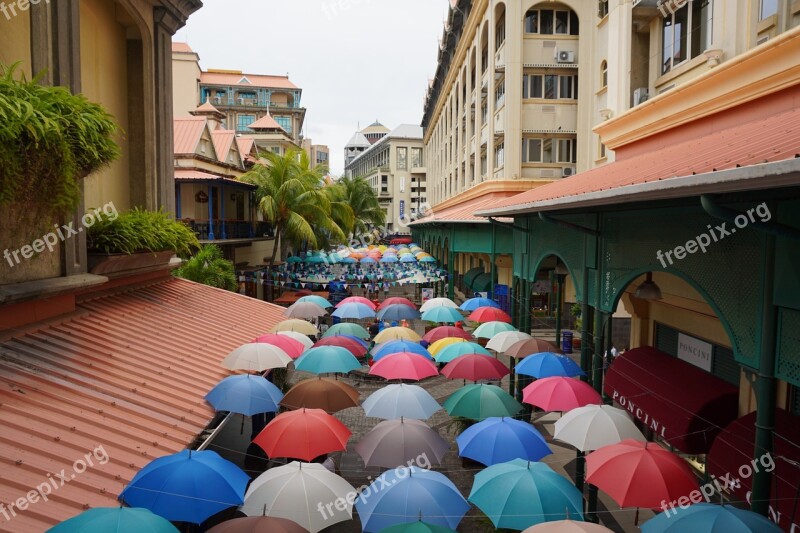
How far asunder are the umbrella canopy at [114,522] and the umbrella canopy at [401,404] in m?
6.25

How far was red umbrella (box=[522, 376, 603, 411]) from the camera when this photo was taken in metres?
11.1

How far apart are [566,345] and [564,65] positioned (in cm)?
1330

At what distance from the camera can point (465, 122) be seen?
137ft

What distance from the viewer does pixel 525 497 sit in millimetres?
7637

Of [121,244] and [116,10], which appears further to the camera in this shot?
[116,10]

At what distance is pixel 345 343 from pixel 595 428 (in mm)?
8836

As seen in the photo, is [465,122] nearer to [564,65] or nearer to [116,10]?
[564,65]

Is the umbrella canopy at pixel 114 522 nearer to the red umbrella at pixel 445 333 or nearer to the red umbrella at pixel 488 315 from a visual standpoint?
the red umbrella at pixel 445 333

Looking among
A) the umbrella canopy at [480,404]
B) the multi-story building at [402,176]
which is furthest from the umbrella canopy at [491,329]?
the multi-story building at [402,176]

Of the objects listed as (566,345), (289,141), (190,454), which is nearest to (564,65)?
(566,345)

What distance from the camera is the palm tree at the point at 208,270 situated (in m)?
20.9

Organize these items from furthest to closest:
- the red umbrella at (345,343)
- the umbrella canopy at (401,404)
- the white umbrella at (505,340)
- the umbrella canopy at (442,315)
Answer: the umbrella canopy at (442,315), the red umbrella at (345,343), the white umbrella at (505,340), the umbrella canopy at (401,404)
